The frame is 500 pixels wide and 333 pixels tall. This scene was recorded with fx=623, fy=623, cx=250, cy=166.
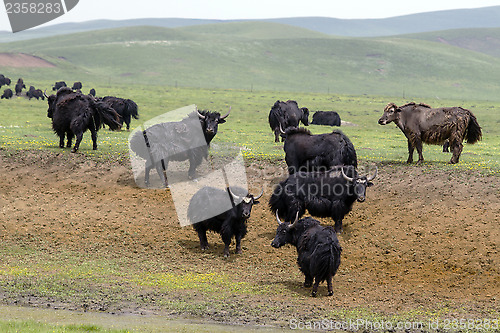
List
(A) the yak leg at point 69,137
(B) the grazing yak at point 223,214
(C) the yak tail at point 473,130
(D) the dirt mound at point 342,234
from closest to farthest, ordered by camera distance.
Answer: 1. (D) the dirt mound at point 342,234
2. (B) the grazing yak at point 223,214
3. (C) the yak tail at point 473,130
4. (A) the yak leg at point 69,137

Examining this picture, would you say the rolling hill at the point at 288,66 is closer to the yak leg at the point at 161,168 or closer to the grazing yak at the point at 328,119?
the grazing yak at the point at 328,119

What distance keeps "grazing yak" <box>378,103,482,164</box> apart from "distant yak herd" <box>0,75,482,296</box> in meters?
0.03

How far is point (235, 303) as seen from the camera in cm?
1123

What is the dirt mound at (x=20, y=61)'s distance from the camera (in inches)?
3272

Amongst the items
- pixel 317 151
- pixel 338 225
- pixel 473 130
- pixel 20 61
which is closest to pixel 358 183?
pixel 338 225

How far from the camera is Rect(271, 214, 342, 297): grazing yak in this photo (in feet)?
38.2

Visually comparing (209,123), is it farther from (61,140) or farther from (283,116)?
(283,116)

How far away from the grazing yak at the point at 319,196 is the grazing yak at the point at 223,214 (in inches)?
51.8

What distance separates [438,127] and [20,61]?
76959 mm

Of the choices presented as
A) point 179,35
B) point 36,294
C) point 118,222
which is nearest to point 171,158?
point 118,222

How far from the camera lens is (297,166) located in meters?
18.3

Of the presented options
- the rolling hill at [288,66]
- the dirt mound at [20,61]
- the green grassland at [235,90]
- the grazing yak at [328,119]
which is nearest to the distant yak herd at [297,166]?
the green grassland at [235,90]

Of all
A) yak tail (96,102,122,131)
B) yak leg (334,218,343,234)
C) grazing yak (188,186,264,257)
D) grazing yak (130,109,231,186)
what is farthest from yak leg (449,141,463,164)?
yak tail (96,102,122,131)

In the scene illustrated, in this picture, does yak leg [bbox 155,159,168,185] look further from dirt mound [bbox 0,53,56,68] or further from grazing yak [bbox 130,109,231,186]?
dirt mound [bbox 0,53,56,68]
